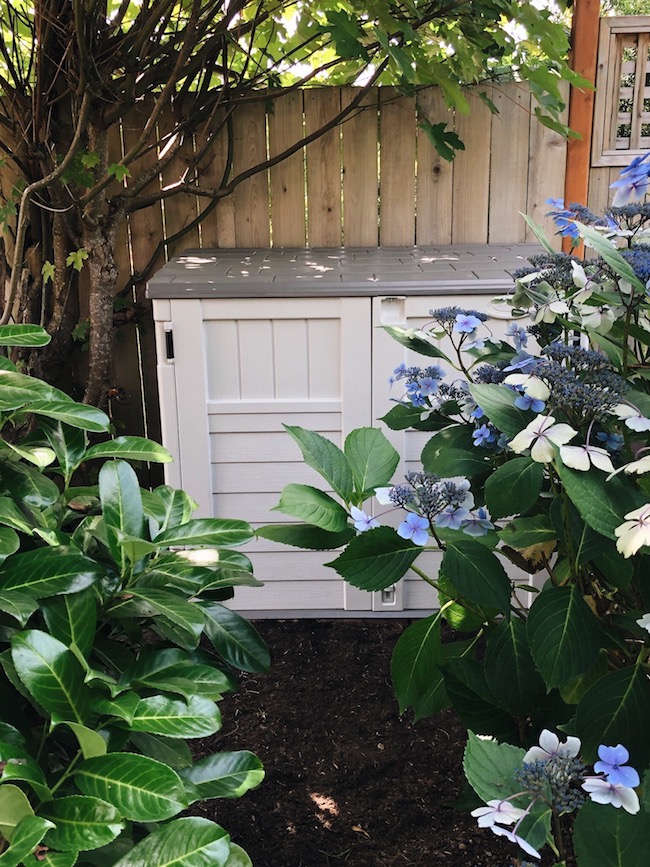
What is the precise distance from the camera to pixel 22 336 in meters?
1.25

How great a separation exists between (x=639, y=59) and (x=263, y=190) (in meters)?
1.40

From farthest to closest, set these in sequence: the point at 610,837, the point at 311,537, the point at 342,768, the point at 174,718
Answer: the point at 342,768 → the point at 311,537 → the point at 174,718 → the point at 610,837

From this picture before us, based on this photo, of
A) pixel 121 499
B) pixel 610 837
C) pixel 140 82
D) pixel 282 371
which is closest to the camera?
pixel 610 837

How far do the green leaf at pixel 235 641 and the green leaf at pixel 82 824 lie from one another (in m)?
0.37

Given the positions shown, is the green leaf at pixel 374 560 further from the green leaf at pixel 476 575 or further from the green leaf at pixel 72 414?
the green leaf at pixel 72 414

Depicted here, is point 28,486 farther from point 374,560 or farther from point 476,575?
point 476,575

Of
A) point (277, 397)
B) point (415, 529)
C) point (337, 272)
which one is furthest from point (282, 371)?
point (415, 529)

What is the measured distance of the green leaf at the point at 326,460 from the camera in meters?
1.27

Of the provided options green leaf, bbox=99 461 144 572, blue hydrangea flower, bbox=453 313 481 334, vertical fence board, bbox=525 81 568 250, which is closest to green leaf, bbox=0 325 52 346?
green leaf, bbox=99 461 144 572

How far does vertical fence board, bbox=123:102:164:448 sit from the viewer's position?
2.91 metres

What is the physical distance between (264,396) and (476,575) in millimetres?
1311

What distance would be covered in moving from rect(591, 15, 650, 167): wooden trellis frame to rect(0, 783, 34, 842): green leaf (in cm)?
276

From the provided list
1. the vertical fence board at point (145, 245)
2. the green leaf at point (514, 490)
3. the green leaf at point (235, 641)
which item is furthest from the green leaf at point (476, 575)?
the vertical fence board at point (145, 245)

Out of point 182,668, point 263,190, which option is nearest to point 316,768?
point 182,668
